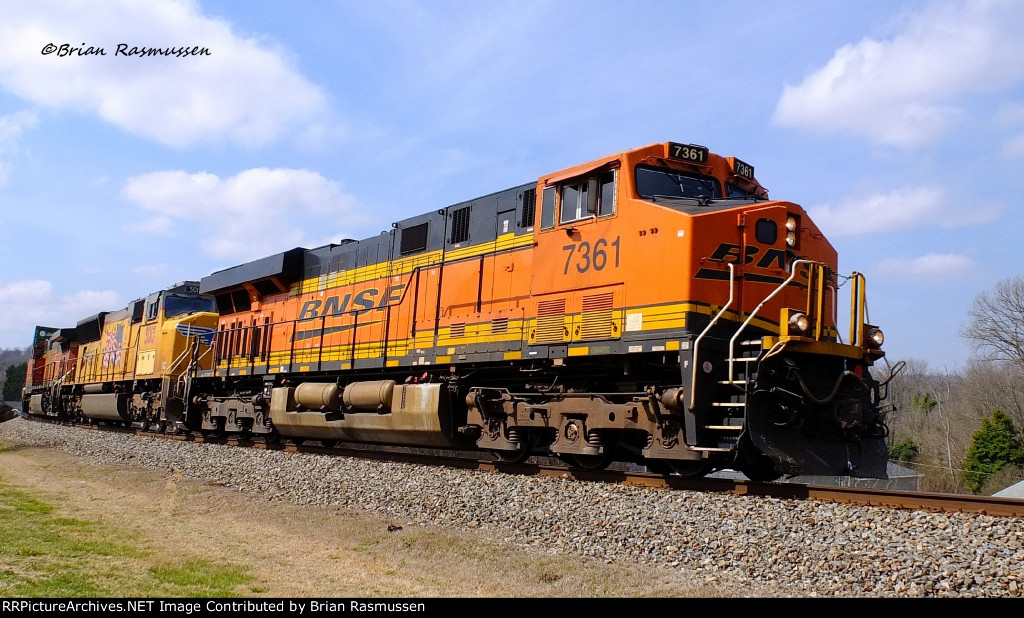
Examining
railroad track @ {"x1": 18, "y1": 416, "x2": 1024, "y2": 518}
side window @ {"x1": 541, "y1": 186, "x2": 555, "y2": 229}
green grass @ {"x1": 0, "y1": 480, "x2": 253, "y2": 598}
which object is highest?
side window @ {"x1": 541, "y1": 186, "x2": 555, "y2": 229}

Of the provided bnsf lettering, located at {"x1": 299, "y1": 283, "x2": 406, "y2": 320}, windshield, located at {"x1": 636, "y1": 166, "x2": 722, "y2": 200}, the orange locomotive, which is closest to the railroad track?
the orange locomotive

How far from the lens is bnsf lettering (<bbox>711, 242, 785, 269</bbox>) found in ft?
26.5

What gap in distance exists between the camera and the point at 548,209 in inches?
378

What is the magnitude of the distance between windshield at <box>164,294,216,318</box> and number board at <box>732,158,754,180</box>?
50.1ft

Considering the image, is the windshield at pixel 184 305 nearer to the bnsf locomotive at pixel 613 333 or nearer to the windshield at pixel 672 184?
the bnsf locomotive at pixel 613 333

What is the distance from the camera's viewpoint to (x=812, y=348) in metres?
7.67

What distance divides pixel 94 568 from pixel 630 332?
543 centimetres

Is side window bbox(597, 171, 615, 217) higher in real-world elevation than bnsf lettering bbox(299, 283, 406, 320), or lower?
higher

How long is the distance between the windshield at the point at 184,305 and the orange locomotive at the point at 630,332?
367 inches

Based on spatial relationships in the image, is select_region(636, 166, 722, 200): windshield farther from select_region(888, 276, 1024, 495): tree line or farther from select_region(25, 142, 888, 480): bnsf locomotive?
select_region(888, 276, 1024, 495): tree line

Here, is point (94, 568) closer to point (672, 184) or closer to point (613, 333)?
point (613, 333)

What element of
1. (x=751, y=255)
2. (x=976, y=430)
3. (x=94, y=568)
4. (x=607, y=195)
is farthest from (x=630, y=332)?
(x=976, y=430)
